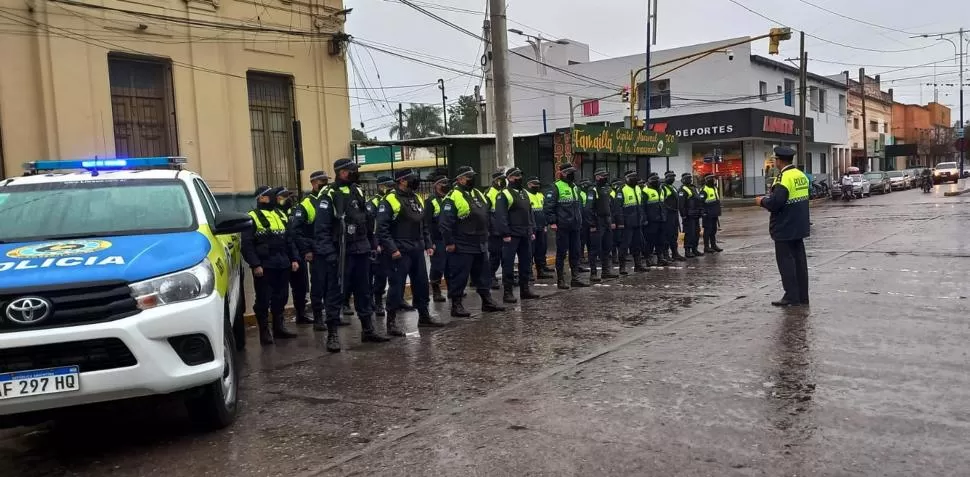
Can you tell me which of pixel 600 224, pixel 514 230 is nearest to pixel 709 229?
pixel 600 224

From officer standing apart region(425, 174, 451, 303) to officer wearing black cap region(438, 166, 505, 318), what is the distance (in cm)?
42

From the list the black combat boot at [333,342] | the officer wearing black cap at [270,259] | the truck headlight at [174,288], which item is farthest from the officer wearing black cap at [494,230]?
the truck headlight at [174,288]

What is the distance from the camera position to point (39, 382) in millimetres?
4121

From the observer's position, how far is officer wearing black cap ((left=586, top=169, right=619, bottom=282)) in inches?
480

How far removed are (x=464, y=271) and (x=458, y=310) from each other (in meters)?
0.50

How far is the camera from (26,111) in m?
12.4

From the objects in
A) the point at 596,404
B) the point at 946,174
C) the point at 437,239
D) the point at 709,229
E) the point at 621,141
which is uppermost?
the point at 621,141

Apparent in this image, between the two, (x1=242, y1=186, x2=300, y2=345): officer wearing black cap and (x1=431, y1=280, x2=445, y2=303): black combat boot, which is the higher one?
(x1=242, y1=186, x2=300, y2=345): officer wearing black cap

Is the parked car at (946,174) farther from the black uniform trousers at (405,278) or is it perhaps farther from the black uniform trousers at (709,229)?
the black uniform trousers at (405,278)

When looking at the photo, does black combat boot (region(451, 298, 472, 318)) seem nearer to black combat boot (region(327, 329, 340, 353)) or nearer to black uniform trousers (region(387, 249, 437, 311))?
black uniform trousers (region(387, 249, 437, 311))

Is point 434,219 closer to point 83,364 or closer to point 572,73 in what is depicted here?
point 83,364

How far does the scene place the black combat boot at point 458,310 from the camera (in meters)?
9.18

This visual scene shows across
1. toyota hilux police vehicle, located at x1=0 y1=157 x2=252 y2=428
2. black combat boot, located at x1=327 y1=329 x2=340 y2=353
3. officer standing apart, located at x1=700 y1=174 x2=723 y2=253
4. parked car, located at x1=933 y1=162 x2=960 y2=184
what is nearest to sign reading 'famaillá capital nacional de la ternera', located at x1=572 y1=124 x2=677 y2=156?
officer standing apart, located at x1=700 y1=174 x2=723 y2=253

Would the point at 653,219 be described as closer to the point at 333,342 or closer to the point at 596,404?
the point at 333,342
